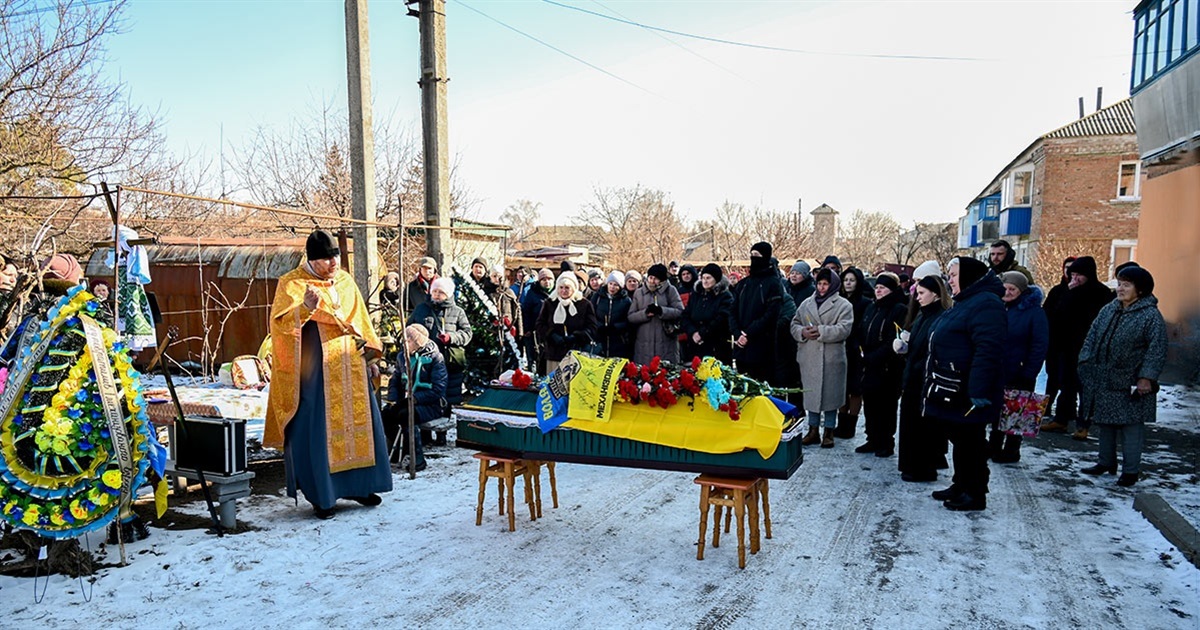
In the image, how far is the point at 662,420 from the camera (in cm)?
470

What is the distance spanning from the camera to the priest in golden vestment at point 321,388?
5.30m

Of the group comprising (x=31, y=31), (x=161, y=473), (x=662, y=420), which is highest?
(x=31, y=31)

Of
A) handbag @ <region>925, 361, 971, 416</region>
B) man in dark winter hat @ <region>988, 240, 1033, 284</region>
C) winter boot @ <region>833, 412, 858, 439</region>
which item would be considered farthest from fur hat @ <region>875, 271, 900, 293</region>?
handbag @ <region>925, 361, 971, 416</region>

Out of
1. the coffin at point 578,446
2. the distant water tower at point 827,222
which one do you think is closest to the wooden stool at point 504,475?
the coffin at point 578,446

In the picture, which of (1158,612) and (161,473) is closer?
(1158,612)

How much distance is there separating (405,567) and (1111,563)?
4.25 m

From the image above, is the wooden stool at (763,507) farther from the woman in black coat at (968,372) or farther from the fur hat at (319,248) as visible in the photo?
the fur hat at (319,248)

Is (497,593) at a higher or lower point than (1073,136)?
lower

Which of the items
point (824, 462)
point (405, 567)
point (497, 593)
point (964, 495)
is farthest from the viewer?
point (824, 462)

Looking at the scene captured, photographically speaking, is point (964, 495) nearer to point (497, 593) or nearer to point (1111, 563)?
point (1111, 563)

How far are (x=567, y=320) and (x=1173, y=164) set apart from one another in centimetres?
1157

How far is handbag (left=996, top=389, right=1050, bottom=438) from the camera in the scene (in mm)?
6680

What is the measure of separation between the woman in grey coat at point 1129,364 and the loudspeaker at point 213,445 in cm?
664

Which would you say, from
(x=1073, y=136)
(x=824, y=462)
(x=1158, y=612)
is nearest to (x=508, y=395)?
(x=824, y=462)
